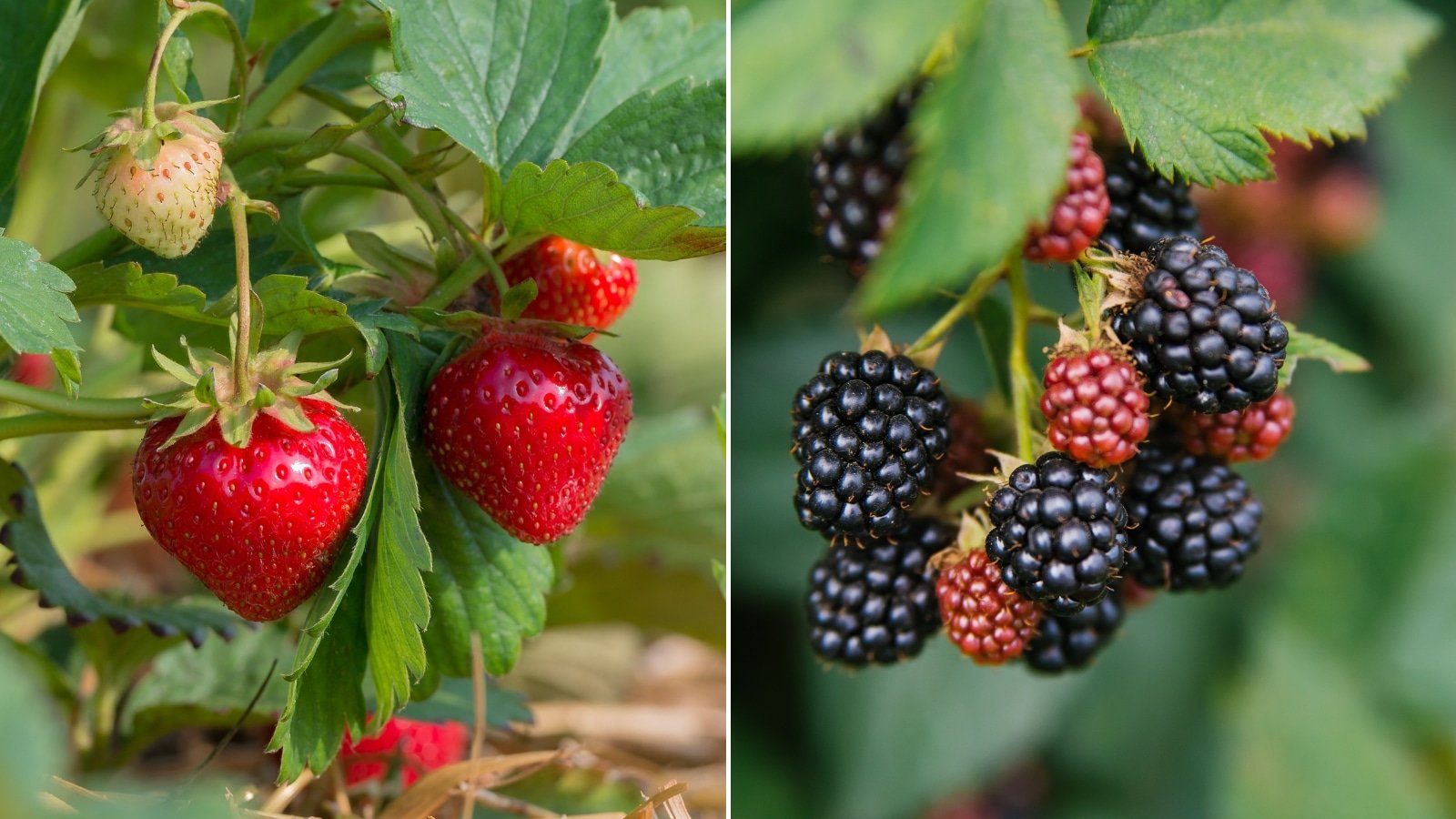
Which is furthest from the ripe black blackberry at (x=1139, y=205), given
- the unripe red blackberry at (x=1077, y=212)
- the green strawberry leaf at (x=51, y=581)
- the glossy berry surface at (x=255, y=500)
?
the green strawberry leaf at (x=51, y=581)

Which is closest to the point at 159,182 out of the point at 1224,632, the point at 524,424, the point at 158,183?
the point at 158,183

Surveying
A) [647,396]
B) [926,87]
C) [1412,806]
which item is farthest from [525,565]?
[1412,806]

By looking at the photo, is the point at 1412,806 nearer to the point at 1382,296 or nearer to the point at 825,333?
the point at 1382,296

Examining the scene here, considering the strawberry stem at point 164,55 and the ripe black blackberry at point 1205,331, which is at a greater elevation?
the strawberry stem at point 164,55

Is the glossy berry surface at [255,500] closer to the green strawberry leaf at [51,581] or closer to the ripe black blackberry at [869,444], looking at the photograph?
the green strawberry leaf at [51,581]

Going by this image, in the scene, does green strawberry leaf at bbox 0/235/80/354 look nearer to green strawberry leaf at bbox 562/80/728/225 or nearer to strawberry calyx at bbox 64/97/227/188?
strawberry calyx at bbox 64/97/227/188

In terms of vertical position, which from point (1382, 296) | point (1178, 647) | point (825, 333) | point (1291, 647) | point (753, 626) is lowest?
point (1291, 647)

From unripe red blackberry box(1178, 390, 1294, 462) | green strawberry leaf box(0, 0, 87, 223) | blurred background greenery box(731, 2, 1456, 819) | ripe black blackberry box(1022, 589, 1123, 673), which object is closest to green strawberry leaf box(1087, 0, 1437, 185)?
unripe red blackberry box(1178, 390, 1294, 462)
